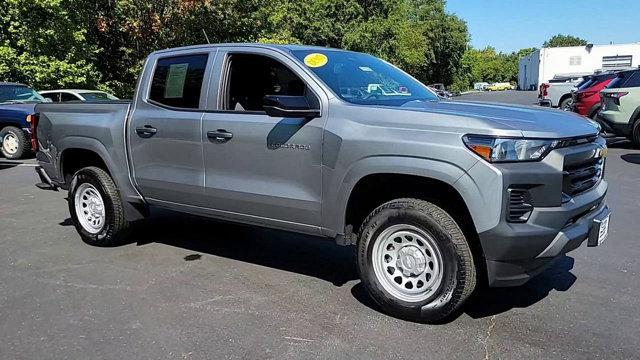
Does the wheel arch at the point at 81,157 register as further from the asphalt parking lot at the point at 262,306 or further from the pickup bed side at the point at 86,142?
the asphalt parking lot at the point at 262,306

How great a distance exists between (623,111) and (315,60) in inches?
394

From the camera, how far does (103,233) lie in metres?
5.68

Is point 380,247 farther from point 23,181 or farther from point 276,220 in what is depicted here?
point 23,181

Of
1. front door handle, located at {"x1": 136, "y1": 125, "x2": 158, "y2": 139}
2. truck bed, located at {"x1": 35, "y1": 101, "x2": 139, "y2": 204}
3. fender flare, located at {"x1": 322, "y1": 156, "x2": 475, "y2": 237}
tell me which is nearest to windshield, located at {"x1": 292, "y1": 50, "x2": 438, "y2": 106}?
fender flare, located at {"x1": 322, "y1": 156, "x2": 475, "y2": 237}

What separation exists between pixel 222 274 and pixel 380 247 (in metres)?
1.63

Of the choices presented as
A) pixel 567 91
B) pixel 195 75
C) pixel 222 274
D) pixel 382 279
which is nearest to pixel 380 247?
pixel 382 279

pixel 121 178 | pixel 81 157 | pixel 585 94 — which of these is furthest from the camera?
pixel 585 94

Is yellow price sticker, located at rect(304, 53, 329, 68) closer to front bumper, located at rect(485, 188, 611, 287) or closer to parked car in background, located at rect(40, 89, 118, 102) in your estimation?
front bumper, located at rect(485, 188, 611, 287)

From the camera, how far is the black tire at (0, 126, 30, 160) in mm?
12828

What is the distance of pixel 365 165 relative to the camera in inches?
152

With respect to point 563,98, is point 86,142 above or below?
above

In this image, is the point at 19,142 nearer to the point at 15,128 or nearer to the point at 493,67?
the point at 15,128

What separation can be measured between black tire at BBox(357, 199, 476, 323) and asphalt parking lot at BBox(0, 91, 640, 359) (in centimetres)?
12

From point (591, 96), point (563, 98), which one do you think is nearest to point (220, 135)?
point (591, 96)
